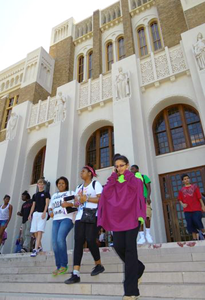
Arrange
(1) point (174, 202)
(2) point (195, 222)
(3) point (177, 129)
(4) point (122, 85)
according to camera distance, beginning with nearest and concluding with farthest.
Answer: (2) point (195, 222) < (1) point (174, 202) < (3) point (177, 129) < (4) point (122, 85)

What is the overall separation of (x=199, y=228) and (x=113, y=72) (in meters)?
8.78

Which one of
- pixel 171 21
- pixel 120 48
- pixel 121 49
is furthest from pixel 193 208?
pixel 120 48

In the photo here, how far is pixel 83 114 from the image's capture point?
12109 millimetres

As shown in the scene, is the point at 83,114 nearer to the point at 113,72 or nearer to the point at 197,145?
the point at 113,72

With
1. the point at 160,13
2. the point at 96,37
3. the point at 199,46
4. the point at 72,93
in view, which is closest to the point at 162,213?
the point at 199,46

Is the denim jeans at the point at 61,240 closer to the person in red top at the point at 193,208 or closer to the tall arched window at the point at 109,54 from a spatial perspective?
the person in red top at the point at 193,208

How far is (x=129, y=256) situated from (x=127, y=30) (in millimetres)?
15151

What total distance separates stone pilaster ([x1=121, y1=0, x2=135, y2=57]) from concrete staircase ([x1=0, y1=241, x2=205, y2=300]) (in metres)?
11.8

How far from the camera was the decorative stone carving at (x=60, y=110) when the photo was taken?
38.0ft

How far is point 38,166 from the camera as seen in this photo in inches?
514

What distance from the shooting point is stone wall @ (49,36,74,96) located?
15.7m

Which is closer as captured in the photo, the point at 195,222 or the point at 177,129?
the point at 195,222

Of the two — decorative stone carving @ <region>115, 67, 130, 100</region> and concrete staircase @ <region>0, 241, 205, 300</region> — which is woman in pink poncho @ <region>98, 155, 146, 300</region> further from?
decorative stone carving @ <region>115, 67, 130, 100</region>

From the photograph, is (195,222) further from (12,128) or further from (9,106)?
(9,106)
